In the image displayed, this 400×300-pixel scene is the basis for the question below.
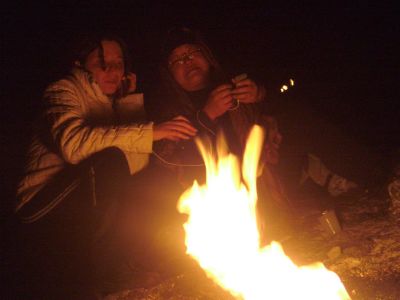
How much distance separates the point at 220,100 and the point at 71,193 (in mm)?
1457

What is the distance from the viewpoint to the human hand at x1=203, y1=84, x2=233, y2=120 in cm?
339

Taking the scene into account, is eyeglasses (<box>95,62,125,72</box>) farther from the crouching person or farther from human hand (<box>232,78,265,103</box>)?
human hand (<box>232,78,265,103</box>)

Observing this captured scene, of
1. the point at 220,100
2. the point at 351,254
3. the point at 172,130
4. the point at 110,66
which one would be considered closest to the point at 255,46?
the point at 220,100

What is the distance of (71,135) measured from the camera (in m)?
2.83

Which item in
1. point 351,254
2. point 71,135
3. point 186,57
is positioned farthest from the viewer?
point 186,57

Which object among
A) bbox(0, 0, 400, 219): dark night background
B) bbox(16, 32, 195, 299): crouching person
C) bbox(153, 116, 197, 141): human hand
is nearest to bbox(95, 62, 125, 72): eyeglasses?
bbox(16, 32, 195, 299): crouching person

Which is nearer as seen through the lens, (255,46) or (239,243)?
(239,243)

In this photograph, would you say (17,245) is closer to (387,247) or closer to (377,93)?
(387,247)

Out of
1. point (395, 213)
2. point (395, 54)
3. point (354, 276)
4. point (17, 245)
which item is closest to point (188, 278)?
point (354, 276)

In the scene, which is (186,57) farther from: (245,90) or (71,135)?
(71,135)

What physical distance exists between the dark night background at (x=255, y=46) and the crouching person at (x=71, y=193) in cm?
185

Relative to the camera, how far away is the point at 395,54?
4953mm

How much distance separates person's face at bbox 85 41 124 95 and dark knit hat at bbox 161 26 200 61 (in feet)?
1.88

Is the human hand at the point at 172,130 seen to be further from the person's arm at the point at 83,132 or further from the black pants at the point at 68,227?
the black pants at the point at 68,227
